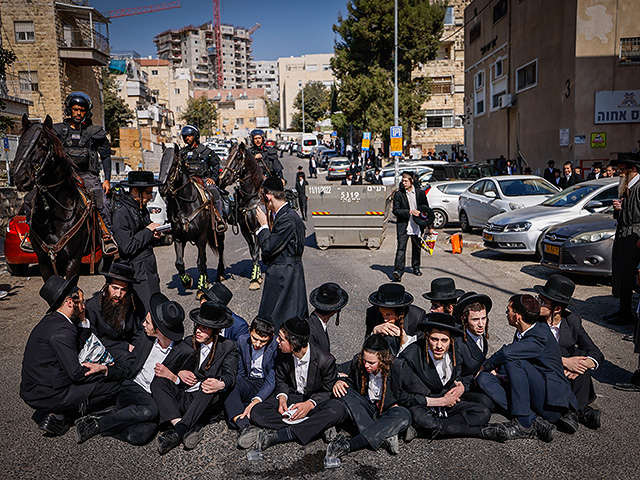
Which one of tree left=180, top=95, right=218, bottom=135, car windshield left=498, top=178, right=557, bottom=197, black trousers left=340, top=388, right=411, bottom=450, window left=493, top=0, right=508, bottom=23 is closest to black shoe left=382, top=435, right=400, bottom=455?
black trousers left=340, top=388, right=411, bottom=450

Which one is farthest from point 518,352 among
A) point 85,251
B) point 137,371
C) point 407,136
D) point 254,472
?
point 407,136

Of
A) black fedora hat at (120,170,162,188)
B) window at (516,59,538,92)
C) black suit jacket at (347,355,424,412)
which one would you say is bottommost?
black suit jacket at (347,355,424,412)

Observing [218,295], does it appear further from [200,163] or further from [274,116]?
[274,116]

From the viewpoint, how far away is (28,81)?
3828 centimetres

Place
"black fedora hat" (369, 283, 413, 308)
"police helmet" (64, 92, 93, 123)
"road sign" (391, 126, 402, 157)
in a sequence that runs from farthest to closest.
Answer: "road sign" (391, 126, 402, 157)
"police helmet" (64, 92, 93, 123)
"black fedora hat" (369, 283, 413, 308)

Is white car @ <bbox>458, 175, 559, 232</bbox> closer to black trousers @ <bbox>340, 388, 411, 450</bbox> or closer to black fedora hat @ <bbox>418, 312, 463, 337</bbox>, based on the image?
black fedora hat @ <bbox>418, 312, 463, 337</bbox>

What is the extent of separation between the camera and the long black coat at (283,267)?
6.14 metres

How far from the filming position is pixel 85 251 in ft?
26.8

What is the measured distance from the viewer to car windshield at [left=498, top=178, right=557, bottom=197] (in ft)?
54.8

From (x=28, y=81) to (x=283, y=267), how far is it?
38.7 m

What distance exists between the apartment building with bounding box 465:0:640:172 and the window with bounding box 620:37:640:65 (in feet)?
0.11

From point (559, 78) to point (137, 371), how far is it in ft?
72.7

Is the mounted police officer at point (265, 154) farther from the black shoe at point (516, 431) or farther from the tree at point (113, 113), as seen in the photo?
the tree at point (113, 113)

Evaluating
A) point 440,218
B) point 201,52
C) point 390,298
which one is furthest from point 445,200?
point 201,52
